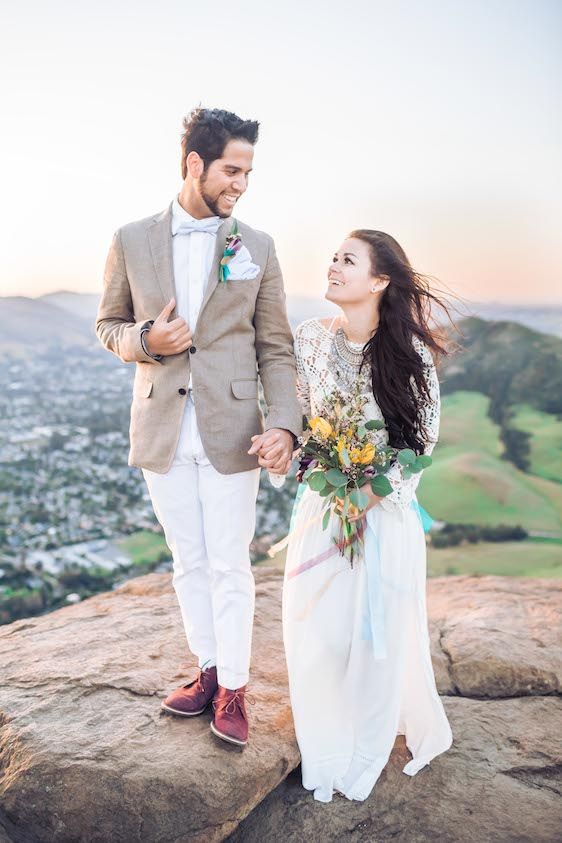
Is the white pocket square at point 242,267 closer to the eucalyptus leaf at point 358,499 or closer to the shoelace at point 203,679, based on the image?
the eucalyptus leaf at point 358,499

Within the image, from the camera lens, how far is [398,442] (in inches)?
106

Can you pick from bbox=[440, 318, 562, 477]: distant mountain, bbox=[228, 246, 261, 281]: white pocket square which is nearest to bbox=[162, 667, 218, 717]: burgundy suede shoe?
bbox=[228, 246, 261, 281]: white pocket square

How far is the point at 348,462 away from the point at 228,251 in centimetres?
81

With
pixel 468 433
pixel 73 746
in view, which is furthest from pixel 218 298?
pixel 468 433


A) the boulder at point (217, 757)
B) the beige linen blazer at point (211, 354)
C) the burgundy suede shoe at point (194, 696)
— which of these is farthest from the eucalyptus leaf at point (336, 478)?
the boulder at point (217, 757)

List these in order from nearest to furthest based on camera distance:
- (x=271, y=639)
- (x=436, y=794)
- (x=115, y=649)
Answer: (x=436, y=794)
(x=115, y=649)
(x=271, y=639)

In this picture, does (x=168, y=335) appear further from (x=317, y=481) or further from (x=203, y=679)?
(x=203, y=679)

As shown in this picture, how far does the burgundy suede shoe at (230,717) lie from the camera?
2.57 m

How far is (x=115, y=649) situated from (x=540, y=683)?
187 centimetres

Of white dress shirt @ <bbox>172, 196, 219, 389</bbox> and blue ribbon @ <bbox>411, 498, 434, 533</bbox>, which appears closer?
white dress shirt @ <bbox>172, 196, 219, 389</bbox>

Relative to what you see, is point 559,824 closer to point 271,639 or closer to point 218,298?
Answer: point 271,639

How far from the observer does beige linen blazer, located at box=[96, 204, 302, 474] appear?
8.37 ft

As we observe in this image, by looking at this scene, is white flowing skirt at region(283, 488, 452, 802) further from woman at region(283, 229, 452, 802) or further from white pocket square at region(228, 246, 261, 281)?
white pocket square at region(228, 246, 261, 281)

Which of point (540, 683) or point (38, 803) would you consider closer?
point (38, 803)
